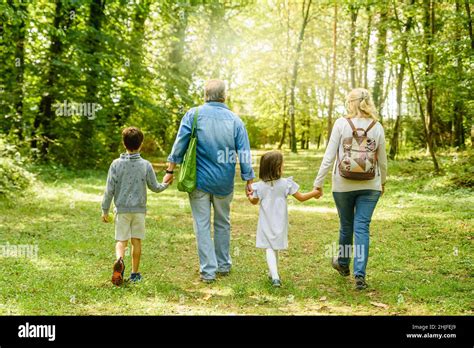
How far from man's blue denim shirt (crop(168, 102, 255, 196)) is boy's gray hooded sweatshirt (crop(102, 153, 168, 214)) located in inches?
21.4

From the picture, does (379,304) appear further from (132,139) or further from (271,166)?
(132,139)

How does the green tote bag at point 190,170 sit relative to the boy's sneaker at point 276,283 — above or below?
above

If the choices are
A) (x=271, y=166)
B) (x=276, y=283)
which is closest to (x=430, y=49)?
(x=271, y=166)

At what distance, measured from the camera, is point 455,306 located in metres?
5.73

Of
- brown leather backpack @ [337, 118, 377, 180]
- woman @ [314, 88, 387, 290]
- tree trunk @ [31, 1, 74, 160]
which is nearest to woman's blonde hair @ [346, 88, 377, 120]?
woman @ [314, 88, 387, 290]

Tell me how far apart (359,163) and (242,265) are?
8.21 feet

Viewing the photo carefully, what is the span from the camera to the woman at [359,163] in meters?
6.43

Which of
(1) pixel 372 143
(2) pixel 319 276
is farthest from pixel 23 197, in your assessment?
(1) pixel 372 143

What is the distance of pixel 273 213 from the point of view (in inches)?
266

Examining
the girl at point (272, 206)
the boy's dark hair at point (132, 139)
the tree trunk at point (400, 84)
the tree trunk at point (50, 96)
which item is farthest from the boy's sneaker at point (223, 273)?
the tree trunk at point (50, 96)

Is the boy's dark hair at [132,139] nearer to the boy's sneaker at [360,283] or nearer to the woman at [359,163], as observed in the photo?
the woman at [359,163]

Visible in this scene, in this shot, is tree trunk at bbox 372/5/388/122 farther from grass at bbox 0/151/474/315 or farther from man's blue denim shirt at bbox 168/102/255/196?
man's blue denim shirt at bbox 168/102/255/196

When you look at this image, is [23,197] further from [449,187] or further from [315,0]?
[315,0]
